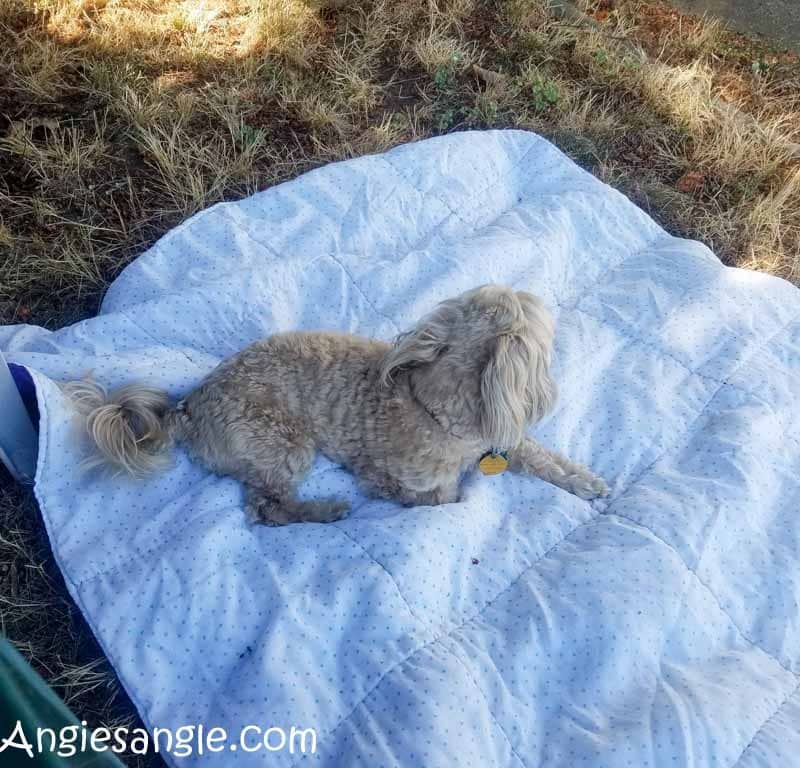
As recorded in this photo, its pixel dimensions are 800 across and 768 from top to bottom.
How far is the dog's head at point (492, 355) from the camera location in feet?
7.58

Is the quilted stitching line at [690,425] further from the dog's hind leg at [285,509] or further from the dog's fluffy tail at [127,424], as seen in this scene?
the dog's fluffy tail at [127,424]

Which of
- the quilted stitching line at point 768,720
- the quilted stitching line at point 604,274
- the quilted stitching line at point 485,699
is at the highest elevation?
the quilted stitching line at point 604,274

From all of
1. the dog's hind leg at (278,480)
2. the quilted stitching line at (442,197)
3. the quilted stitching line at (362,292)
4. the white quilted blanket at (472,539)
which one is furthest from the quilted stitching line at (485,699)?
the quilted stitching line at (442,197)

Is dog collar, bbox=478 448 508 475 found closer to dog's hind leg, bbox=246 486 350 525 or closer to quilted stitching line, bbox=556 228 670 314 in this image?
dog's hind leg, bbox=246 486 350 525

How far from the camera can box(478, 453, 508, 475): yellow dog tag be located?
2672 mm

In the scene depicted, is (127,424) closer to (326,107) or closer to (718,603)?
(718,603)

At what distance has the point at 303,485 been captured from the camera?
9.39 ft

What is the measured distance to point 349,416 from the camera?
269 cm

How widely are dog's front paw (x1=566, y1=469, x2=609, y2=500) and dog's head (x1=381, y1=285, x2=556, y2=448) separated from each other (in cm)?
52

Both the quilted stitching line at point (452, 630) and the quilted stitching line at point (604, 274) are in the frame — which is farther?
the quilted stitching line at point (604, 274)

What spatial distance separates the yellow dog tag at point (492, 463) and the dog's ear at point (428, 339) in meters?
0.49

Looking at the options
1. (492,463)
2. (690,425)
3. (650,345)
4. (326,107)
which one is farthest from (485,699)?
(326,107)

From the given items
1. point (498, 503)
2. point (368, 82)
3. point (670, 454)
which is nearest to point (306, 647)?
point (498, 503)

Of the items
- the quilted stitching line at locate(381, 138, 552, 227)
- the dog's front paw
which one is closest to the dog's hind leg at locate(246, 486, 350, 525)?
the dog's front paw
